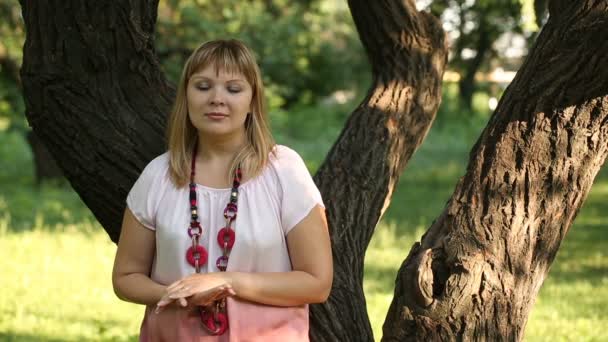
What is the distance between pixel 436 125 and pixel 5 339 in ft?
65.2

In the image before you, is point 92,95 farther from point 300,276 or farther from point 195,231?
point 300,276

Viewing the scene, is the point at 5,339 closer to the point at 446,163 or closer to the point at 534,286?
the point at 534,286

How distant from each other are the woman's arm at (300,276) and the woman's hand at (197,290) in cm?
3

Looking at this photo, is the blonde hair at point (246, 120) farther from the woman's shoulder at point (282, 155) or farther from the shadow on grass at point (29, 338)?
the shadow on grass at point (29, 338)

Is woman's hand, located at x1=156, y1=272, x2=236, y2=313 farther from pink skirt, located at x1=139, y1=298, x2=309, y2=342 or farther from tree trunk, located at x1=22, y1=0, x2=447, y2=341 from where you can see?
tree trunk, located at x1=22, y1=0, x2=447, y2=341

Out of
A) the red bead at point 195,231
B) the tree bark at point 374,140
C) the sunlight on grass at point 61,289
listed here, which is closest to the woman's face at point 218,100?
the red bead at point 195,231

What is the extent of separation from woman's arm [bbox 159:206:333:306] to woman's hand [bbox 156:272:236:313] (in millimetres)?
30

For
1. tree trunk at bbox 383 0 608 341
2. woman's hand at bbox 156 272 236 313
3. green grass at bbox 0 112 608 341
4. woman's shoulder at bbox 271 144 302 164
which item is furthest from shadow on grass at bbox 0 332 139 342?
woman's hand at bbox 156 272 236 313

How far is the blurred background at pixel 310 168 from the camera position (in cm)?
738

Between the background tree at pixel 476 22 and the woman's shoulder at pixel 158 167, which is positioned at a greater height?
the background tree at pixel 476 22

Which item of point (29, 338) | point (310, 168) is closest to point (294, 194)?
point (29, 338)

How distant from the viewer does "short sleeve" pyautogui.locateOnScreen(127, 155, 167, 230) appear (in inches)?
135

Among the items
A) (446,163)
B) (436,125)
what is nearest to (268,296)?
(446,163)

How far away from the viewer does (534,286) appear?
3.85 m
